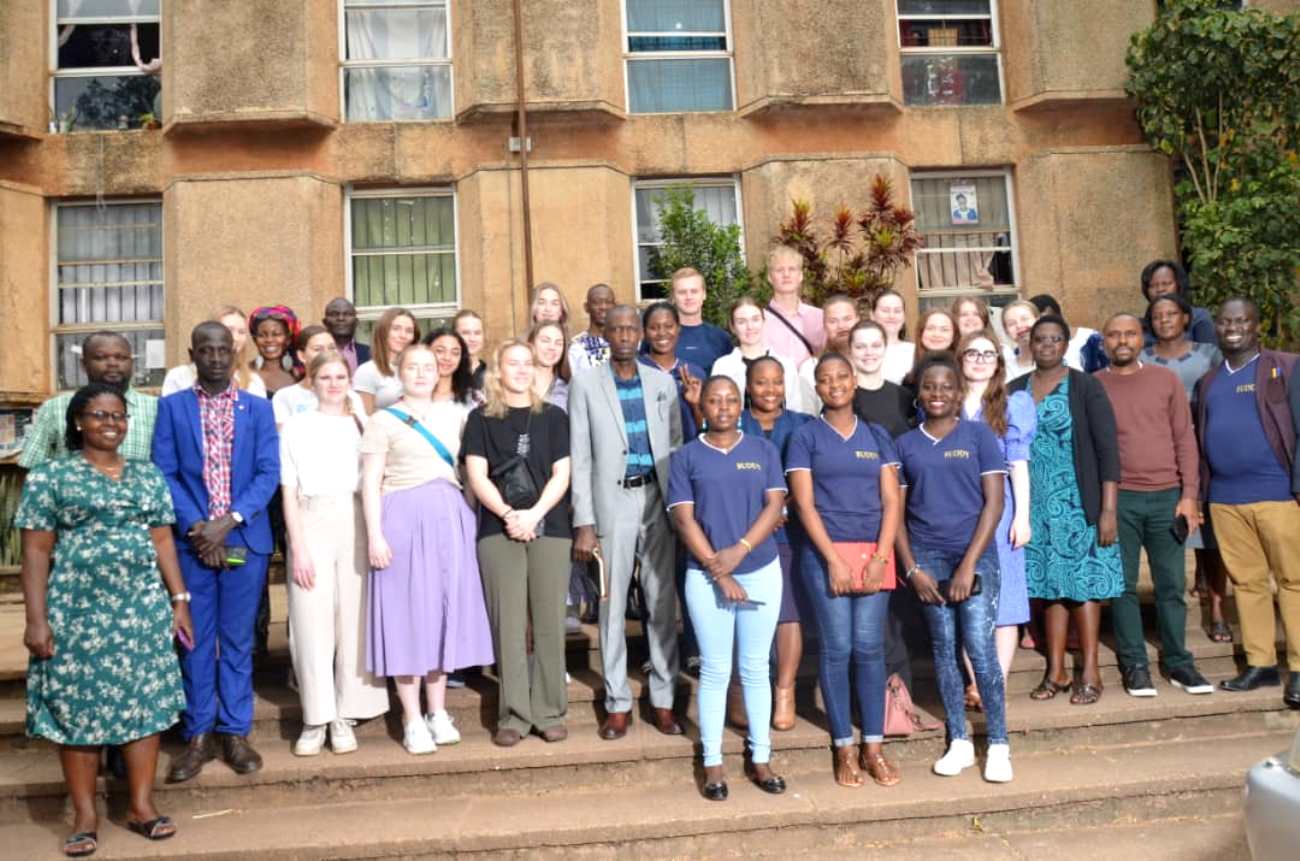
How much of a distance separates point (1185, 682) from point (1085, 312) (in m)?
6.46

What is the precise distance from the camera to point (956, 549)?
15.9 ft

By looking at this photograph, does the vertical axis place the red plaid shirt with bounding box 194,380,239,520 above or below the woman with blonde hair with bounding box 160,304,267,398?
below

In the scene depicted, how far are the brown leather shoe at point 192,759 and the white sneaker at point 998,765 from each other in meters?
3.74

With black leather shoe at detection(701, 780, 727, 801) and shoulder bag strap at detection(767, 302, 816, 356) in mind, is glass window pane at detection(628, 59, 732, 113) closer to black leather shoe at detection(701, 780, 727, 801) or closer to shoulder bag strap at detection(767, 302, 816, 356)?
shoulder bag strap at detection(767, 302, 816, 356)

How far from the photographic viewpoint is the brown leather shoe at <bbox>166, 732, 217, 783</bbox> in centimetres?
482

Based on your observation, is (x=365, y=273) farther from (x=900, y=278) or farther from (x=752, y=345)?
(x=752, y=345)

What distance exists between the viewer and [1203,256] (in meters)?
9.90

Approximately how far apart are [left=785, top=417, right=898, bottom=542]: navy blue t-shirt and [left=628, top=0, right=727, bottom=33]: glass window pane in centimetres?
797

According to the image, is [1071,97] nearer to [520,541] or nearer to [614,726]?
[520,541]

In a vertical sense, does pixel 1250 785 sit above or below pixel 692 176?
below

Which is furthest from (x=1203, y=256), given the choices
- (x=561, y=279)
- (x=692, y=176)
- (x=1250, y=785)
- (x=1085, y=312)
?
(x=1250, y=785)

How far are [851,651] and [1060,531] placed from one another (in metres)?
1.47

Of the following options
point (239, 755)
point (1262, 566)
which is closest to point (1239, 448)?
point (1262, 566)

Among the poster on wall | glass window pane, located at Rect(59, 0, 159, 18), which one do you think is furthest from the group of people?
glass window pane, located at Rect(59, 0, 159, 18)
